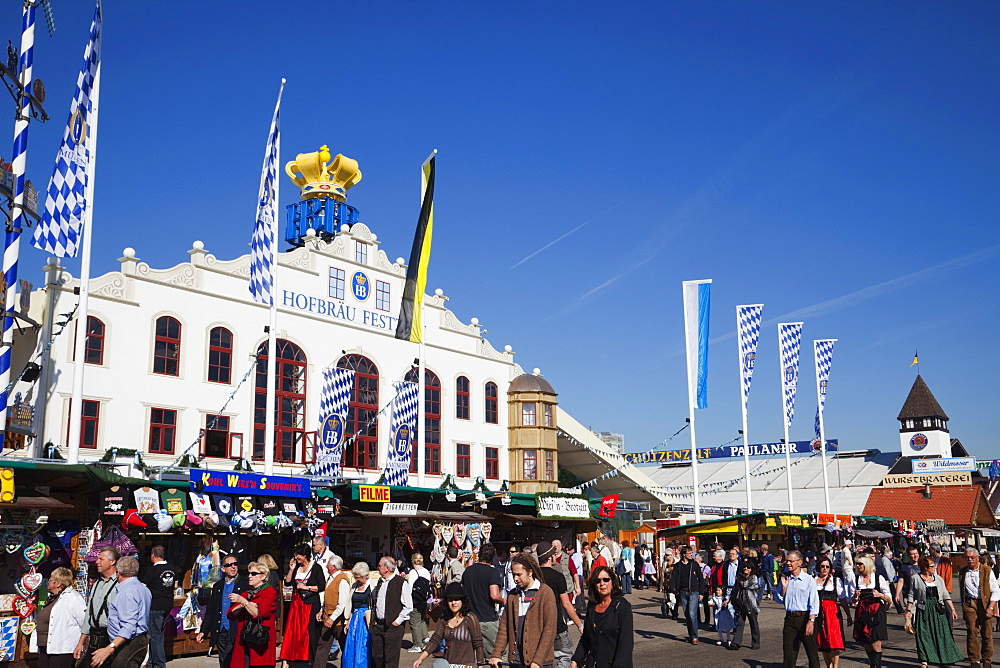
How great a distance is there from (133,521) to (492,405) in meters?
19.3

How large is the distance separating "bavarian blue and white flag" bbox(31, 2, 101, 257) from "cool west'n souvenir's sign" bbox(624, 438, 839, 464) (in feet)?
124

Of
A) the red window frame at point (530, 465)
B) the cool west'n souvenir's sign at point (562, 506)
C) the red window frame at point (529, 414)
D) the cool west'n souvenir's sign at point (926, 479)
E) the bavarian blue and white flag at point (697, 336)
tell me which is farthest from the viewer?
the cool west'n souvenir's sign at point (926, 479)

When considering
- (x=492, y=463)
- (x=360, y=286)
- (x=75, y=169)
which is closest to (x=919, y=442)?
(x=492, y=463)

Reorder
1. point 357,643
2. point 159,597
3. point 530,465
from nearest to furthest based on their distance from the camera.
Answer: point 357,643 → point 159,597 → point 530,465

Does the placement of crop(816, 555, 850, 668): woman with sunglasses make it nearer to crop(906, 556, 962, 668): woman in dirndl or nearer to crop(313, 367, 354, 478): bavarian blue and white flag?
crop(906, 556, 962, 668): woman in dirndl

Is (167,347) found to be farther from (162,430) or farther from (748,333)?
(748,333)

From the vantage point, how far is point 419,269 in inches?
872

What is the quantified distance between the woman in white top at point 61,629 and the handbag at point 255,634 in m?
1.56

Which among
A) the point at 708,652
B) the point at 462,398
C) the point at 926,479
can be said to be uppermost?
the point at 462,398

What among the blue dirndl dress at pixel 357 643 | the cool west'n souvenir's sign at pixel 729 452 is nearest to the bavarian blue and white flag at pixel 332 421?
the blue dirndl dress at pixel 357 643

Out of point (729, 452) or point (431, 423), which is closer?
point (431, 423)

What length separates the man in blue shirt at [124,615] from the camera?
8.35 meters

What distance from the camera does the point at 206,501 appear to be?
1731cm

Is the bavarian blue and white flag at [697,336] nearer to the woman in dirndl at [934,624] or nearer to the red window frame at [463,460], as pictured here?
the red window frame at [463,460]
